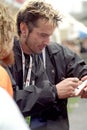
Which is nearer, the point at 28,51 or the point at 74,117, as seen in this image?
the point at 28,51

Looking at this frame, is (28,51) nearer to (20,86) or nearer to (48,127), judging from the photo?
(20,86)

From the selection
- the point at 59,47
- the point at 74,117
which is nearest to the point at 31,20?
the point at 59,47

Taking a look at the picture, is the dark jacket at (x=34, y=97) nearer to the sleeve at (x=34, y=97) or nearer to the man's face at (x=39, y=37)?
the sleeve at (x=34, y=97)

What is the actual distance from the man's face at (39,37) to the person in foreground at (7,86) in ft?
2.98

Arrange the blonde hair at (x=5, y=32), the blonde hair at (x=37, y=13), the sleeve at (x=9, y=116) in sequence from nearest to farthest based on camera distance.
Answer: the sleeve at (x=9, y=116) < the blonde hair at (x=5, y=32) < the blonde hair at (x=37, y=13)

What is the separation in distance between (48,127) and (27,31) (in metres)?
0.72

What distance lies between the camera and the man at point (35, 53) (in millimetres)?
3148

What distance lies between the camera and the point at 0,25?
215 centimetres

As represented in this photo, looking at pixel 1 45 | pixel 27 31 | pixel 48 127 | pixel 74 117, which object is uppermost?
pixel 1 45

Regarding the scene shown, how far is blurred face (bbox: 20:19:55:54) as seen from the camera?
3.37 m

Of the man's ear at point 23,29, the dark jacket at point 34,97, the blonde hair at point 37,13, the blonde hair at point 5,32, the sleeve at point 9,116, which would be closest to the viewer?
the sleeve at point 9,116

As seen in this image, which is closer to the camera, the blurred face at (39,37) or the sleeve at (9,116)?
the sleeve at (9,116)

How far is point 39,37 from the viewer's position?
134 inches

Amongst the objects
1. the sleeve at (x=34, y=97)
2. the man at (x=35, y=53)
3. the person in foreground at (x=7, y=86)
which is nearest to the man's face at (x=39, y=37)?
the man at (x=35, y=53)
